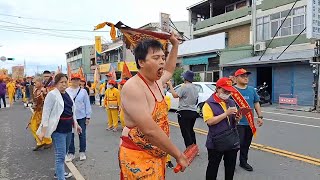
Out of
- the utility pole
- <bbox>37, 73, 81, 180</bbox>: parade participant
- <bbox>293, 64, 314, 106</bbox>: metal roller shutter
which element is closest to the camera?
<bbox>37, 73, 81, 180</bbox>: parade participant

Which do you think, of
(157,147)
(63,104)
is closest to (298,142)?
(63,104)

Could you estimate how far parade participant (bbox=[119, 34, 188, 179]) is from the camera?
2219 millimetres

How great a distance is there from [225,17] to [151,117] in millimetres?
26843

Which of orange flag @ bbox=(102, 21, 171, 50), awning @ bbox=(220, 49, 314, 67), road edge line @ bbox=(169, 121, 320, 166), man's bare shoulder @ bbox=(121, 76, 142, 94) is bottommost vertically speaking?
road edge line @ bbox=(169, 121, 320, 166)

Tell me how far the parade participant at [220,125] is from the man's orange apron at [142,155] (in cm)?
173

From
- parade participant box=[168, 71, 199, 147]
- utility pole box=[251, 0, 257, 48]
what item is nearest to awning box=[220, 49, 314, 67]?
utility pole box=[251, 0, 257, 48]

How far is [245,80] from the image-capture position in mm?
5461

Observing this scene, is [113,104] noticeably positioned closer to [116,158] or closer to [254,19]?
[116,158]

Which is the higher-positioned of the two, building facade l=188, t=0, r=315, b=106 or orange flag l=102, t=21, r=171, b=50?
building facade l=188, t=0, r=315, b=106

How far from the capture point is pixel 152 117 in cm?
229

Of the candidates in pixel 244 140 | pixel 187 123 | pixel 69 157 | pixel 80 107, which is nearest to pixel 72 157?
pixel 69 157

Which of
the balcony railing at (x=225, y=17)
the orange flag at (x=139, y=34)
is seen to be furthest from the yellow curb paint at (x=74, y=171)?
the balcony railing at (x=225, y=17)

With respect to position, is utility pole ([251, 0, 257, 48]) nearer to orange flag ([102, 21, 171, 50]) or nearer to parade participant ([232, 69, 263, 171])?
parade participant ([232, 69, 263, 171])

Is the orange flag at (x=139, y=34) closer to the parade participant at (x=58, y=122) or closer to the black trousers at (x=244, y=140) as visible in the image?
the parade participant at (x=58, y=122)
